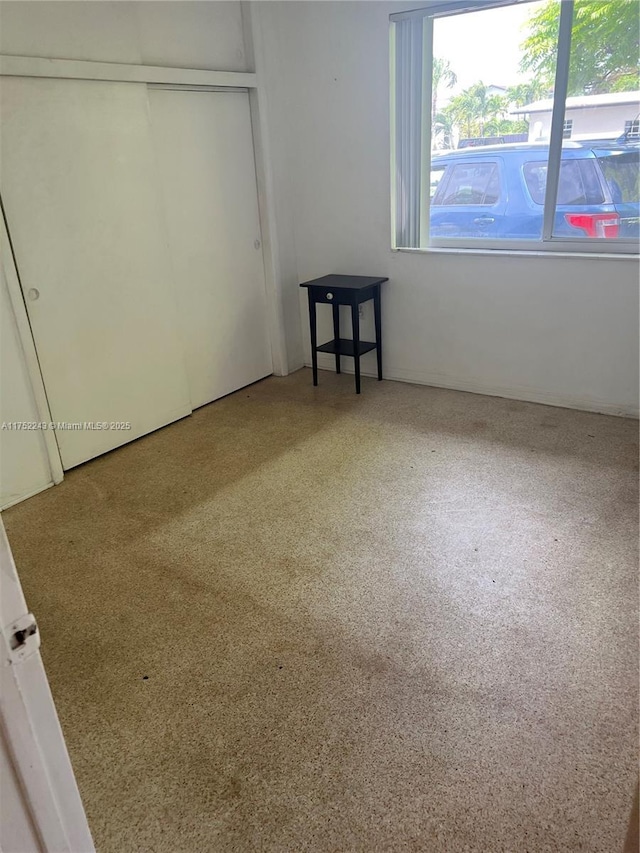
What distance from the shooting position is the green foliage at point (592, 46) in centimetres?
297

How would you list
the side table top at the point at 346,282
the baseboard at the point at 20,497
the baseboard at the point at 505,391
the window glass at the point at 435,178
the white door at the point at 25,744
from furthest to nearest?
the side table top at the point at 346,282, the window glass at the point at 435,178, the baseboard at the point at 505,391, the baseboard at the point at 20,497, the white door at the point at 25,744

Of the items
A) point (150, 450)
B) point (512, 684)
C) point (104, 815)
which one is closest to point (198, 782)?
point (104, 815)

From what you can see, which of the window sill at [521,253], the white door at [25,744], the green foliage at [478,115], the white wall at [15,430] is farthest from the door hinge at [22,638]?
the green foliage at [478,115]

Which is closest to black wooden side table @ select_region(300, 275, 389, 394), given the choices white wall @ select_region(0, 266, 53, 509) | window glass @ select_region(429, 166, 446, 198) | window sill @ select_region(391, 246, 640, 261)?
window sill @ select_region(391, 246, 640, 261)

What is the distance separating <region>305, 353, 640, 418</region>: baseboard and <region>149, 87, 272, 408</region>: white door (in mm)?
833

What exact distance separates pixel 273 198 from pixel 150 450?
1965mm

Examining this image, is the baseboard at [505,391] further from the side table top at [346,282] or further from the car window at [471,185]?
the car window at [471,185]

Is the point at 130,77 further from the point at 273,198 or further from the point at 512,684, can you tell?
the point at 512,684

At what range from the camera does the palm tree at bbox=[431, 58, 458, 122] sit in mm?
3533

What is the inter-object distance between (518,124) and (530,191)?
0.37 metres

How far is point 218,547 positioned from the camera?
255 cm

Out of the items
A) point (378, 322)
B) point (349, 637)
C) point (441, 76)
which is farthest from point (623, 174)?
point (349, 637)

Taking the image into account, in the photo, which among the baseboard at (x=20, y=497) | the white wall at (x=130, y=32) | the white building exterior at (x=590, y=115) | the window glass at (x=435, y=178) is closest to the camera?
the white wall at (x=130, y=32)

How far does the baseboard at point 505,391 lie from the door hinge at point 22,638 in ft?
11.6
